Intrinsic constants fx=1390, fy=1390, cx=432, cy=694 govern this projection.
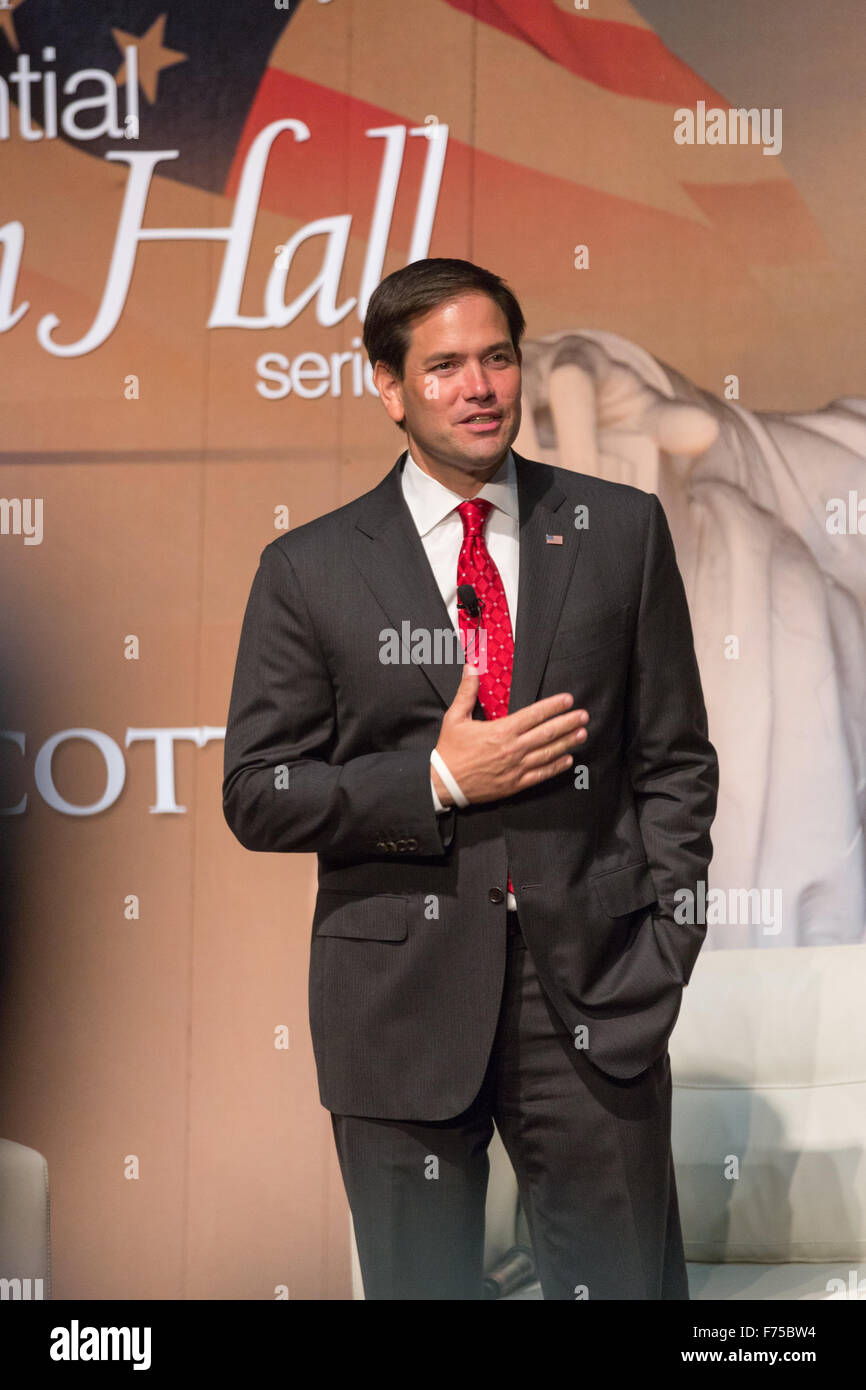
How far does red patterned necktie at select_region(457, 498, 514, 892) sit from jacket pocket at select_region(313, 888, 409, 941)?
0.29 m

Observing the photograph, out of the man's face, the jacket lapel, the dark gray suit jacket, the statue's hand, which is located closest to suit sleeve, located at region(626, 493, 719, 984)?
the dark gray suit jacket

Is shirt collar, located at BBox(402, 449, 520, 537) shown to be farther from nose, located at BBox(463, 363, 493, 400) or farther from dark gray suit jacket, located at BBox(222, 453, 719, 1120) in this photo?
nose, located at BBox(463, 363, 493, 400)

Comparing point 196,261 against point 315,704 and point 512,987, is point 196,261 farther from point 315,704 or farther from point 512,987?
point 512,987

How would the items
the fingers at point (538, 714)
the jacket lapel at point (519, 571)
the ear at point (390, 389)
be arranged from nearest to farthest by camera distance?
the fingers at point (538, 714) < the jacket lapel at point (519, 571) < the ear at point (390, 389)

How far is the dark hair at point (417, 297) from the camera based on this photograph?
1.98m

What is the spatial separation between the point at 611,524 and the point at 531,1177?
92cm

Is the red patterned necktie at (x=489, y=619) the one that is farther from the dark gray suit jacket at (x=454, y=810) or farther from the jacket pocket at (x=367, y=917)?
the jacket pocket at (x=367, y=917)

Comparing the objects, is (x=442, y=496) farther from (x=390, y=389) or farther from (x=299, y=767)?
(x=299, y=767)

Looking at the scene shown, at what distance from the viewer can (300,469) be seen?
10.7 ft

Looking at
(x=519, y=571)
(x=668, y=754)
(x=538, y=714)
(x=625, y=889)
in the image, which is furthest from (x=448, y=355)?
(x=625, y=889)

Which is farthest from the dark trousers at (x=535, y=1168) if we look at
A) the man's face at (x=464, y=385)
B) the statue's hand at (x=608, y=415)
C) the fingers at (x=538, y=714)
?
the statue's hand at (x=608, y=415)

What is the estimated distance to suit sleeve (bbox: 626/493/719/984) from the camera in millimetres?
1909

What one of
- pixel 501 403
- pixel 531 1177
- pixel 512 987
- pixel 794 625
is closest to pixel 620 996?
pixel 512 987

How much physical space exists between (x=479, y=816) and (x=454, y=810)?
4 cm
